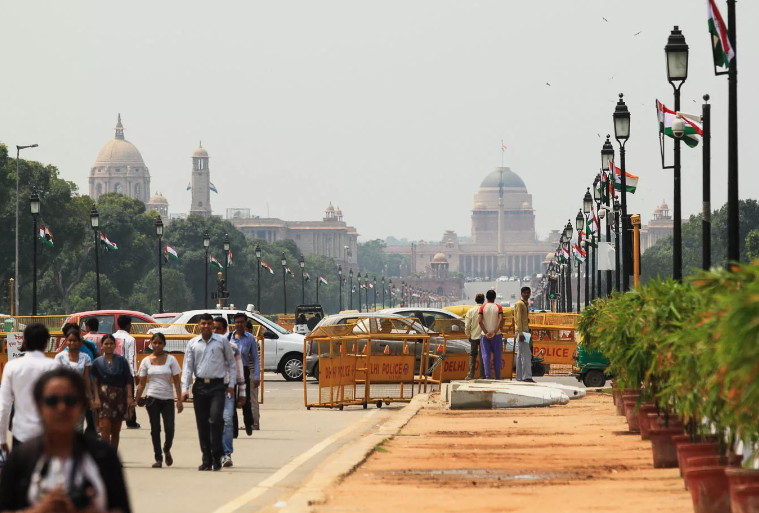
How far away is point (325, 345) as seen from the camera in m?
21.0

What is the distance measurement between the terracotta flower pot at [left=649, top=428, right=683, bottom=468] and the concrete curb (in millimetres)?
2597

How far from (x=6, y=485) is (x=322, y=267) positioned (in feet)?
595

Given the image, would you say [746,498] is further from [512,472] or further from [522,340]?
[522,340]

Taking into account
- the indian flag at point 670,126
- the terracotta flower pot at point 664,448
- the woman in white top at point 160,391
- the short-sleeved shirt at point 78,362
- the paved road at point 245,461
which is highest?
the indian flag at point 670,126

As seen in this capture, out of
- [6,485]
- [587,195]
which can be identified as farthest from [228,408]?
[587,195]

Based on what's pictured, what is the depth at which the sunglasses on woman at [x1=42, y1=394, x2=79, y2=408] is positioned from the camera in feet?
15.4

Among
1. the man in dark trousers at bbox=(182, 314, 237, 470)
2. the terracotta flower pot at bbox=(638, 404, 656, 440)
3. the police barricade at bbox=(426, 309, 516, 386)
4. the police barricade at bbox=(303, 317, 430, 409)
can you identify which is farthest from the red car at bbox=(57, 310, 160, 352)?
the terracotta flower pot at bbox=(638, 404, 656, 440)

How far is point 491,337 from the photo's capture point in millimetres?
22125

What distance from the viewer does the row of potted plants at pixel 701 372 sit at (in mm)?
6441

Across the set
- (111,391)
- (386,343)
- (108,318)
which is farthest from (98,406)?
(108,318)

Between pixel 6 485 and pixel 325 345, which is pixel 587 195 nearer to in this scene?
pixel 325 345

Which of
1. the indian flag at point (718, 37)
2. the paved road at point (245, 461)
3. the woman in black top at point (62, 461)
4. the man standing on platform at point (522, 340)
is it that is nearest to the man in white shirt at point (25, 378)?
the paved road at point (245, 461)

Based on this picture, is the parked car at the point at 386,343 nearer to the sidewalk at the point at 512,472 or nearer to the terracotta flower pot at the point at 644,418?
the sidewalk at the point at 512,472

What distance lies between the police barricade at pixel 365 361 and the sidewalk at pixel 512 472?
3412mm
